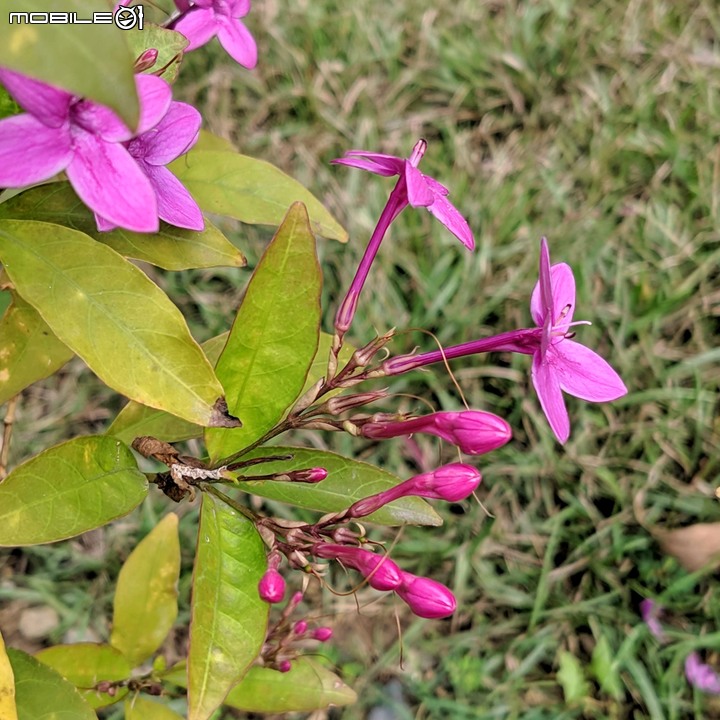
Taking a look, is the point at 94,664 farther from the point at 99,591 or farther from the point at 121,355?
the point at 99,591

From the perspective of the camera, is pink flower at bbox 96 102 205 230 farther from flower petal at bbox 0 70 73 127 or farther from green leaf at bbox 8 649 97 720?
green leaf at bbox 8 649 97 720

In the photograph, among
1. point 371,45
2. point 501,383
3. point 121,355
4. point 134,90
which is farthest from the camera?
point 371,45

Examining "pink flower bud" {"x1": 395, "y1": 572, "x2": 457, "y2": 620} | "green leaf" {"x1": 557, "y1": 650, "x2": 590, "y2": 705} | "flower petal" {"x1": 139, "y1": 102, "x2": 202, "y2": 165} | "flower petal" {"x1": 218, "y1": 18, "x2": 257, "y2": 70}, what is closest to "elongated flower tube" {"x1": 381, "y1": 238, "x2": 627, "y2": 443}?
"pink flower bud" {"x1": 395, "y1": 572, "x2": 457, "y2": 620}

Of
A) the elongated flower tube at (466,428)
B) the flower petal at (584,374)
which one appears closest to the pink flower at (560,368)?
the flower petal at (584,374)

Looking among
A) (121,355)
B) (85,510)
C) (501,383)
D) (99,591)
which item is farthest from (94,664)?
(501,383)

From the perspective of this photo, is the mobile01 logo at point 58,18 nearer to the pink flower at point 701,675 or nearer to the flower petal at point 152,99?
the flower petal at point 152,99

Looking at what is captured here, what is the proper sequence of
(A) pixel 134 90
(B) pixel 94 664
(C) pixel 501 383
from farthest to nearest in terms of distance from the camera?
1. (C) pixel 501 383
2. (B) pixel 94 664
3. (A) pixel 134 90
